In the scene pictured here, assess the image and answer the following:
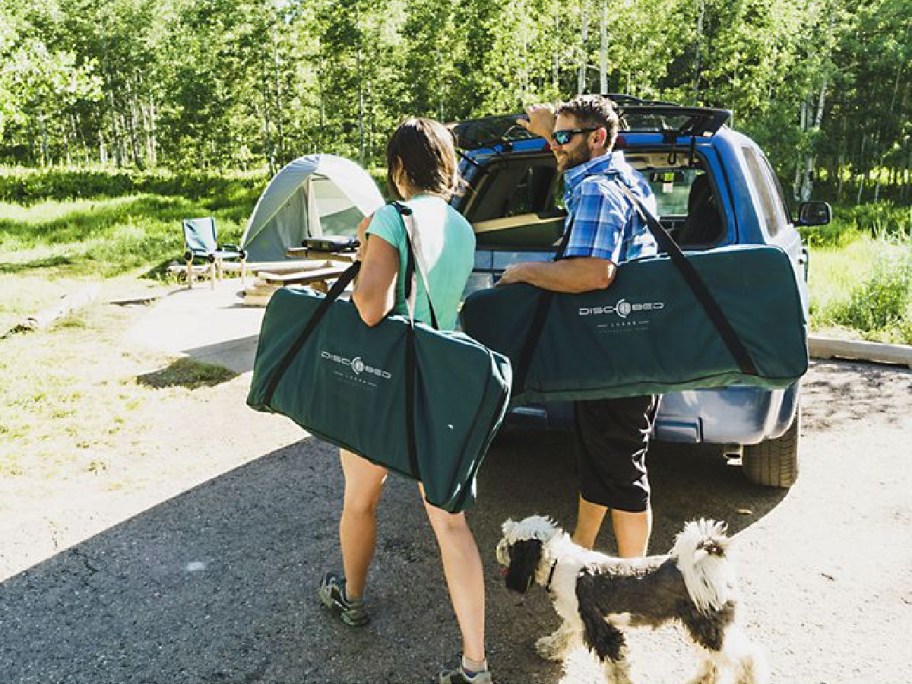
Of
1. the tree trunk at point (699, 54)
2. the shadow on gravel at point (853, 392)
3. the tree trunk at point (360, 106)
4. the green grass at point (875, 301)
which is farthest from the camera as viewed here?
the tree trunk at point (360, 106)

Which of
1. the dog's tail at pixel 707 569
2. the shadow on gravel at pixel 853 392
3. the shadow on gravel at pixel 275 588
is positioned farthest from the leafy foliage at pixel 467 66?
the dog's tail at pixel 707 569

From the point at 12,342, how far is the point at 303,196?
6716 millimetres

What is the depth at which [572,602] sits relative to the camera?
95.0 inches

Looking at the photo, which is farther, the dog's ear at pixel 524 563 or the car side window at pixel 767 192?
the car side window at pixel 767 192

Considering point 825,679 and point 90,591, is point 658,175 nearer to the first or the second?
point 825,679

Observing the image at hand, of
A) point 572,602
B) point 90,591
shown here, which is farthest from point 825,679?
point 90,591

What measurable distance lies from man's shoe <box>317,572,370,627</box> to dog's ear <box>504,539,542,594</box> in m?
0.80

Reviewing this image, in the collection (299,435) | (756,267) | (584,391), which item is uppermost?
(756,267)

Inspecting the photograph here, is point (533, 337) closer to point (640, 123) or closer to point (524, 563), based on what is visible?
point (524, 563)

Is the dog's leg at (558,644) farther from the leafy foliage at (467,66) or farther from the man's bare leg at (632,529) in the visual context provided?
the leafy foliage at (467,66)

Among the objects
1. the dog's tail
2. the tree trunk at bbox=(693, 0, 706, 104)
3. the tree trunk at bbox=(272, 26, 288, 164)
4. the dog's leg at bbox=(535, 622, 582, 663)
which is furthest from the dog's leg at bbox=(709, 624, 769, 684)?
the tree trunk at bbox=(272, 26, 288, 164)

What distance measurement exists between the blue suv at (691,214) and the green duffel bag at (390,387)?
1.48 metres

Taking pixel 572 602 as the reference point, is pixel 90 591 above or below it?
below

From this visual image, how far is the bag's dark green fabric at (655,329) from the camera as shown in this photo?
2.32 m
